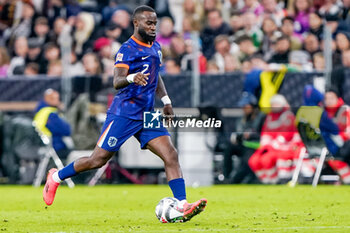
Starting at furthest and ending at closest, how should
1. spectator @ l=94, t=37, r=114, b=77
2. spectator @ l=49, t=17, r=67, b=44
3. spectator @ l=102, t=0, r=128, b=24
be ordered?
spectator @ l=49, t=17, r=67, b=44 → spectator @ l=102, t=0, r=128, b=24 → spectator @ l=94, t=37, r=114, b=77

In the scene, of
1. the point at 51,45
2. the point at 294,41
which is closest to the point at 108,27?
the point at 51,45

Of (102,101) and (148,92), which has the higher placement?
(148,92)

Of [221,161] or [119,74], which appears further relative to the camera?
[221,161]

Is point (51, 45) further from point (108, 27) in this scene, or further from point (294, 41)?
point (294, 41)

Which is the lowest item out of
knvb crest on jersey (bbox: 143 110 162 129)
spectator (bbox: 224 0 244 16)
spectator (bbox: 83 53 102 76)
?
spectator (bbox: 83 53 102 76)

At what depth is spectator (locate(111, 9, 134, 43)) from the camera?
20156mm

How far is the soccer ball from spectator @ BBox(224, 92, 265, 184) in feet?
25.5

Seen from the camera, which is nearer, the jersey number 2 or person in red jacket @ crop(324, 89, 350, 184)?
the jersey number 2

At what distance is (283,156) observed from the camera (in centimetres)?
1647

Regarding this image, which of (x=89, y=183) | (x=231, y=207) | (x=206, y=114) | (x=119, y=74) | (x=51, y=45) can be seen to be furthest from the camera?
(x=51, y=45)

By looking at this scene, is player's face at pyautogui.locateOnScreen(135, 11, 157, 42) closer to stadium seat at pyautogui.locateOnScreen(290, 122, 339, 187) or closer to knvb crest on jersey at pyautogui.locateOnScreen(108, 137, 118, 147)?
knvb crest on jersey at pyautogui.locateOnScreen(108, 137, 118, 147)

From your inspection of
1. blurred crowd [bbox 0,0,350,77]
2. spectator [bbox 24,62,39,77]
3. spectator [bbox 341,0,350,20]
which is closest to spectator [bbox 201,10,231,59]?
blurred crowd [bbox 0,0,350,77]

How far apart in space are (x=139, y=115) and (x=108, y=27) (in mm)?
11356

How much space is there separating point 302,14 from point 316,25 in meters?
0.85
